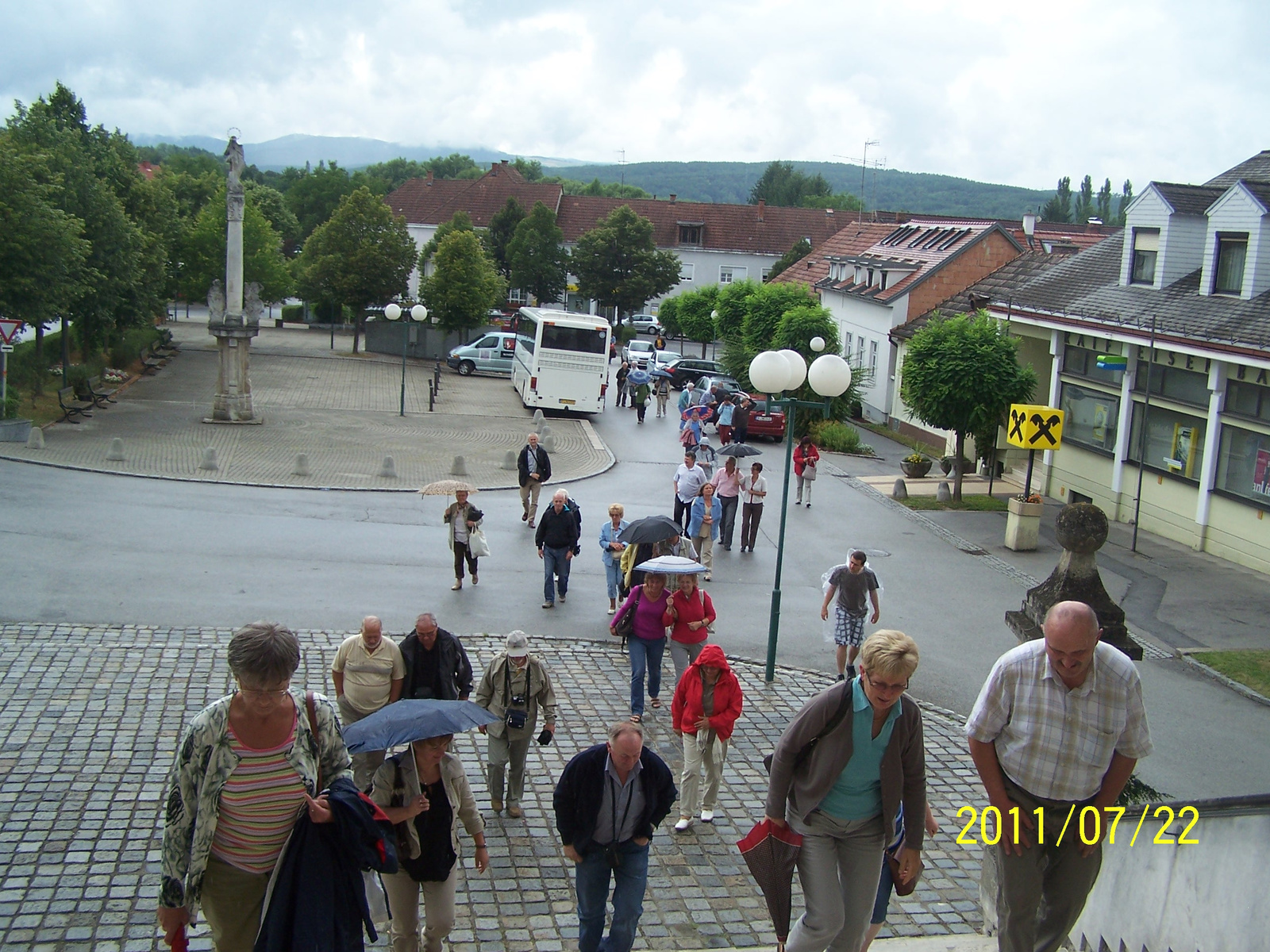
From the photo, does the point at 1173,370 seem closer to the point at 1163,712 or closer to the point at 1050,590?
the point at 1163,712

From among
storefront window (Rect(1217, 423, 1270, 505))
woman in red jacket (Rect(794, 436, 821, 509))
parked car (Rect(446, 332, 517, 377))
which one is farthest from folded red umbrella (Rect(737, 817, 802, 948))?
parked car (Rect(446, 332, 517, 377))

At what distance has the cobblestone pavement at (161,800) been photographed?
264 inches

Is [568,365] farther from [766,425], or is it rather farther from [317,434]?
[317,434]

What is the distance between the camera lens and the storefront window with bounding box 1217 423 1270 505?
750 inches

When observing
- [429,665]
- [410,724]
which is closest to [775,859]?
[410,724]

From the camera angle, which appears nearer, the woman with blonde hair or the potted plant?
the woman with blonde hair

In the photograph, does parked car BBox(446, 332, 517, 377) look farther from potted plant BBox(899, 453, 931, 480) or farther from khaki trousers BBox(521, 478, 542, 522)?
khaki trousers BBox(521, 478, 542, 522)

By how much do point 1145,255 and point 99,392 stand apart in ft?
86.1

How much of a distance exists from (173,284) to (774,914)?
48.1m

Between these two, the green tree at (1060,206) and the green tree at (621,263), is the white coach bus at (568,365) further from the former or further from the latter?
the green tree at (1060,206)

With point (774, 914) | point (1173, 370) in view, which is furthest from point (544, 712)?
point (1173, 370)

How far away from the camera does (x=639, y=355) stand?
162 ft

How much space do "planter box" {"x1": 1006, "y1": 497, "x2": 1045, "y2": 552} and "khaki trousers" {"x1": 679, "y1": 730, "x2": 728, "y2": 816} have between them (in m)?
13.3
